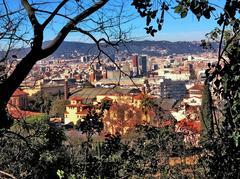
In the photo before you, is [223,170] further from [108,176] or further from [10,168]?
[10,168]

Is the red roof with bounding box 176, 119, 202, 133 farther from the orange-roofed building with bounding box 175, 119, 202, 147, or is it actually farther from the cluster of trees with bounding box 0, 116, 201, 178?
the cluster of trees with bounding box 0, 116, 201, 178

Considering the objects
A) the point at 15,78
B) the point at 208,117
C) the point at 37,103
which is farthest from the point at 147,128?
the point at 37,103

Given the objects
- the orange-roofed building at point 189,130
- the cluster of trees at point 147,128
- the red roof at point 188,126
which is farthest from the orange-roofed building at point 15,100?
the red roof at point 188,126

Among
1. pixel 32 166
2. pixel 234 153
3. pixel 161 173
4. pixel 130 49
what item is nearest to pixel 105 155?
pixel 161 173

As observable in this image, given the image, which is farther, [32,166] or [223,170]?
[32,166]

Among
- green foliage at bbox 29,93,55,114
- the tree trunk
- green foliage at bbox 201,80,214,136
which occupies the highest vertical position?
the tree trunk

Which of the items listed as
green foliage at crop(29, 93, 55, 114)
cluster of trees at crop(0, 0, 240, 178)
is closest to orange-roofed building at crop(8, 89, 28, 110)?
cluster of trees at crop(0, 0, 240, 178)

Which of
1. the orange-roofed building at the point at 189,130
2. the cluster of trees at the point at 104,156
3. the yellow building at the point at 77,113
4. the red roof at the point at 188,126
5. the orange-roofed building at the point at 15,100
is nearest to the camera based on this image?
the orange-roofed building at the point at 15,100

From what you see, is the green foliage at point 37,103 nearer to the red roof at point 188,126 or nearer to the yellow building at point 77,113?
the yellow building at point 77,113

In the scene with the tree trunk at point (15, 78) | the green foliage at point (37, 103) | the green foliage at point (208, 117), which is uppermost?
the tree trunk at point (15, 78)

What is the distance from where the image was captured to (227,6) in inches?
65.2

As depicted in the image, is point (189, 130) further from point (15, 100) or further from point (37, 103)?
point (37, 103)

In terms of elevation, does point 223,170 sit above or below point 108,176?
above

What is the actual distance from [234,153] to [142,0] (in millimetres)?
806
